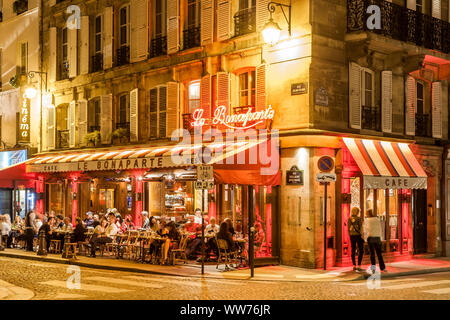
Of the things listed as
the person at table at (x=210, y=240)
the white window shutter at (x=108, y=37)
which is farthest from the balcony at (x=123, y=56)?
the person at table at (x=210, y=240)

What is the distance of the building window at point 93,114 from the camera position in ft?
78.7

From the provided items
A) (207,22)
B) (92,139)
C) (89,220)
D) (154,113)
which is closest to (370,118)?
(207,22)

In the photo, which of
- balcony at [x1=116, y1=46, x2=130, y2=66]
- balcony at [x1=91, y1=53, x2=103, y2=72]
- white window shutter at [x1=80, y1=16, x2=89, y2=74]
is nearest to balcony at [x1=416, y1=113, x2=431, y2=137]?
balcony at [x1=116, y1=46, x2=130, y2=66]

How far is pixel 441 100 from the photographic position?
792 inches

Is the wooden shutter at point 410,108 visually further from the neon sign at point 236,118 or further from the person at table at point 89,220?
the person at table at point 89,220

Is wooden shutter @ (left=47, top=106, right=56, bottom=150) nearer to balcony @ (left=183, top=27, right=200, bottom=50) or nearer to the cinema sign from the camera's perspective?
the cinema sign

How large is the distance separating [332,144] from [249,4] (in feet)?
17.1

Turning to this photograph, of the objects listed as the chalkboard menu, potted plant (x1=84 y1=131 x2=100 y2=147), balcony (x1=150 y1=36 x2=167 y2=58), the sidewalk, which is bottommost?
the sidewalk

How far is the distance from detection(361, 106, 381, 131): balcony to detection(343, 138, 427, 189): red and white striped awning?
56 cm

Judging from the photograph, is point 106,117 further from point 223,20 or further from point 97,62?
point 223,20

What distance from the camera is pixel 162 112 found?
813 inches

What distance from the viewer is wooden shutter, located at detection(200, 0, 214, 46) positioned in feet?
62.2
